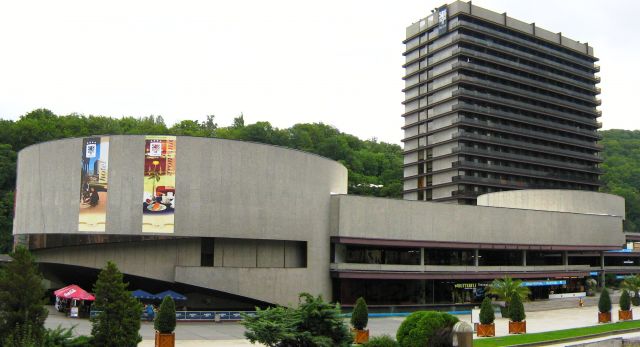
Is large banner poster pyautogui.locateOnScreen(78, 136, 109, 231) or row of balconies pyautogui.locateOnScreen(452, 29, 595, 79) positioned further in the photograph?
row of balconies pyautogui.locateOnScreen(452, 29, 595, 79)

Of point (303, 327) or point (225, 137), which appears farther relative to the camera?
point (225, 137)

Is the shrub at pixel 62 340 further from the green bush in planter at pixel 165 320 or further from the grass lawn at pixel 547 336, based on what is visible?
the grass lawn at pixel 547 336

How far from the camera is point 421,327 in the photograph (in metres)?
25.7

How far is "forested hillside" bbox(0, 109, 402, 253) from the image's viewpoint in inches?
3848

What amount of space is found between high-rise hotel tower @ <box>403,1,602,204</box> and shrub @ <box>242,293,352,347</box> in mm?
89043

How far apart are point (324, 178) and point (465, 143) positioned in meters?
61.9

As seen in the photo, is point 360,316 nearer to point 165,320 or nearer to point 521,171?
point 165,320

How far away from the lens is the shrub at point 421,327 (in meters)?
25.5

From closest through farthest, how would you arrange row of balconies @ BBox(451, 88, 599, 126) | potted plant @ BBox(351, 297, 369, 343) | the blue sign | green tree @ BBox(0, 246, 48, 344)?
green tree @ BBox(0, 246, 48, 344)
potted plant @ BBox(351, 297, 369, 343)
the blue sign
row of balconies @ BBox(451, 88, 599, 126)

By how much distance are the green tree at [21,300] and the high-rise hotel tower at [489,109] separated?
307ft

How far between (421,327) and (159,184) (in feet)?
91.8

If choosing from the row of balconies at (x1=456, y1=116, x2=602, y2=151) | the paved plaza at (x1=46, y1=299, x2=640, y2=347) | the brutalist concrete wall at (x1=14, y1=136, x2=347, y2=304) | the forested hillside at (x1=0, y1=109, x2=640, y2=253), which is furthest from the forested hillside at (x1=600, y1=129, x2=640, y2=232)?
the brutalist concrete wall at (x1=14, y1=136, x2=347, y2=304)

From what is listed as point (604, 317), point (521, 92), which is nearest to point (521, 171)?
point (521, 92)

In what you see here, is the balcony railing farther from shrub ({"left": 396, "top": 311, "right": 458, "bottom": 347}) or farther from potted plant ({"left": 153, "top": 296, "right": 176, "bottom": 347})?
shrub ({"left": 396, "top": 311, "right": 458, "bottom": 347})
